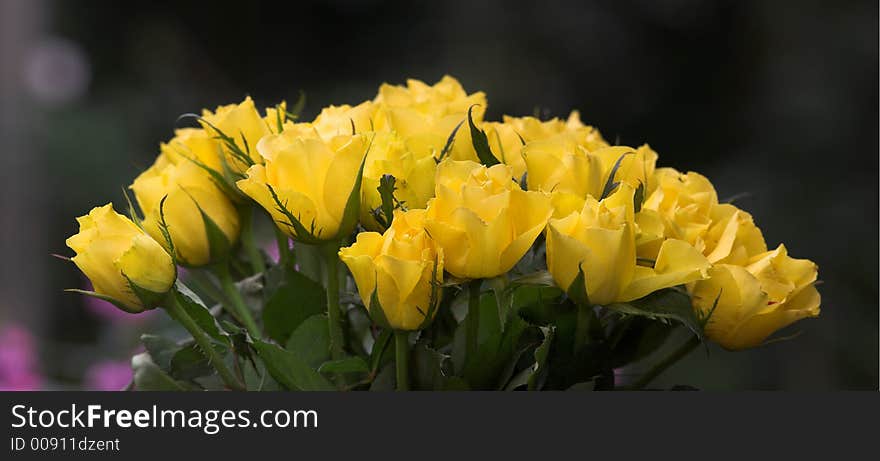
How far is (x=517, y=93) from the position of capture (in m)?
1.77

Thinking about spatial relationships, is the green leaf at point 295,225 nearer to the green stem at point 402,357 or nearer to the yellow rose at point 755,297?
the green stem at point 402,357

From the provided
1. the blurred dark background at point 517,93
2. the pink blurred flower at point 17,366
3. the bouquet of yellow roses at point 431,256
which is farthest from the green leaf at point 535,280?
the blurred dark background at point 517,93

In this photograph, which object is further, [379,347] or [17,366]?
[17,366]

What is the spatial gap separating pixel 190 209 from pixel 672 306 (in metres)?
0.20

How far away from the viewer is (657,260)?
37cm

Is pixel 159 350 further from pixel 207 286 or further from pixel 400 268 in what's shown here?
pixel 400 268

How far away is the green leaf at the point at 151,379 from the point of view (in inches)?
16.2

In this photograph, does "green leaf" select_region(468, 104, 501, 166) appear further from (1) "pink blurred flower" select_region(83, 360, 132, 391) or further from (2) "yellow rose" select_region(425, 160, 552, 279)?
(1) "pink blurred flower" select_region(83, 360, 132, 391)

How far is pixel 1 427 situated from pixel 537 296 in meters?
0.21

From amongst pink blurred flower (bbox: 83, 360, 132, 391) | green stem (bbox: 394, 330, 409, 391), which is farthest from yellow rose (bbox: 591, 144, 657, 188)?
pink blurred flower (bbox: 83, 360, 132, 391)

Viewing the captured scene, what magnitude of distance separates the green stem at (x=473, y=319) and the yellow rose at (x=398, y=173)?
4 centimetres

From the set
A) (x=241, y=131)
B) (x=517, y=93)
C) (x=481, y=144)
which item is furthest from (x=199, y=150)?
(x=517, y=93)

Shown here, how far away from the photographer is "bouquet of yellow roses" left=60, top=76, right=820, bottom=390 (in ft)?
1.16

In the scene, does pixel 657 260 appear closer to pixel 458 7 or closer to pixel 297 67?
pixel 458 7
